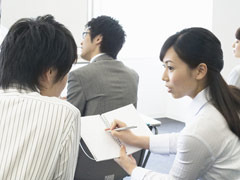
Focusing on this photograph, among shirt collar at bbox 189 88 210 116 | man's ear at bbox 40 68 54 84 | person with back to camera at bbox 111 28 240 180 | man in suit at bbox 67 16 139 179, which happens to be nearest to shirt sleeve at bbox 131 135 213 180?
person with back to camera at bbox 111 28 240 180

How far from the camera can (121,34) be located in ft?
6.82

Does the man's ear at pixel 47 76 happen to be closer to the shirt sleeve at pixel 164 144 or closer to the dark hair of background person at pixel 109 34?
the shirt sleeve at pixel 164 144

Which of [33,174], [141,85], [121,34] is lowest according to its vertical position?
[141,85]

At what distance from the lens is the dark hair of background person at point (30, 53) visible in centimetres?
102

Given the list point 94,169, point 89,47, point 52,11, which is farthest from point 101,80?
point 52,11

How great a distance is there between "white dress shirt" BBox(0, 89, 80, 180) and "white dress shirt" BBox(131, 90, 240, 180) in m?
0.44

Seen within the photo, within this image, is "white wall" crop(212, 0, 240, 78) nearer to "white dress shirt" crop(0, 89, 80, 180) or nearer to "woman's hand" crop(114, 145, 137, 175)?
"woman's hand" crop(114, 145, 137, 175)

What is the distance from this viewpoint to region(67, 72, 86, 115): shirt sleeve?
5.81 ft

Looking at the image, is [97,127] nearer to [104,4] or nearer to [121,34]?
[121,34]

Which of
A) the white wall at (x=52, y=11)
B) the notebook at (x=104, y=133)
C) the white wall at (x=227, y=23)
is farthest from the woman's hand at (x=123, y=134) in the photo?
the white wall at (x=227, y=23)

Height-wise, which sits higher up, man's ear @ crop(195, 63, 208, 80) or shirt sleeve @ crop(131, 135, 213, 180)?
man's ear @ crop(195, 63, 208, 80)

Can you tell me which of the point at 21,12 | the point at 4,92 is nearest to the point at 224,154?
the point at 4,92

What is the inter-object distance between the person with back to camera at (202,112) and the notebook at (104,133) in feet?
0.22

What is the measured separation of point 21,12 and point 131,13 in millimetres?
1745
